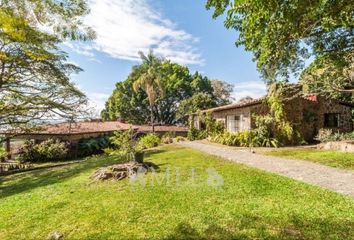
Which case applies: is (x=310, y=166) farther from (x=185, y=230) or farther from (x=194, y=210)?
(x=185, y=230)

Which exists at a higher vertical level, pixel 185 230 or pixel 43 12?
pixel 43 12

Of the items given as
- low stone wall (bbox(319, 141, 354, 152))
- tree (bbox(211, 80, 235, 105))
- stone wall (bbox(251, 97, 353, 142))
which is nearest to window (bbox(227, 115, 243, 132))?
stone wall (bbox(251, 97, 353, 142))

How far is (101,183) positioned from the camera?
10.1m

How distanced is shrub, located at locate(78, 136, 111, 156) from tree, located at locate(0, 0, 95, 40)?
21825mm

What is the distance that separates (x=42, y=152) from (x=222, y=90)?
31219 mm

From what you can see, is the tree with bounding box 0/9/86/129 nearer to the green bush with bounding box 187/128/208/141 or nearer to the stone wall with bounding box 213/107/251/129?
the green bush with bounding box 187/128/208/141

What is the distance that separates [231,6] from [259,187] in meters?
5.01

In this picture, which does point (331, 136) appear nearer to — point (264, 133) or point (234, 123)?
point (264, 133)

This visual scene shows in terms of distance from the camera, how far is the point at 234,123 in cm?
2323

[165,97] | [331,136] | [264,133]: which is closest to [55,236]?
[264,133]

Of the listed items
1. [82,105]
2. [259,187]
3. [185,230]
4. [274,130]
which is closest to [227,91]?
[274,130]

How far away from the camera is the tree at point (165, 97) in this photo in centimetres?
4650

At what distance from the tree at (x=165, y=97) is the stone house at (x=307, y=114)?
23856mm

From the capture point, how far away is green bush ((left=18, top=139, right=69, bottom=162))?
26312 millimetres
